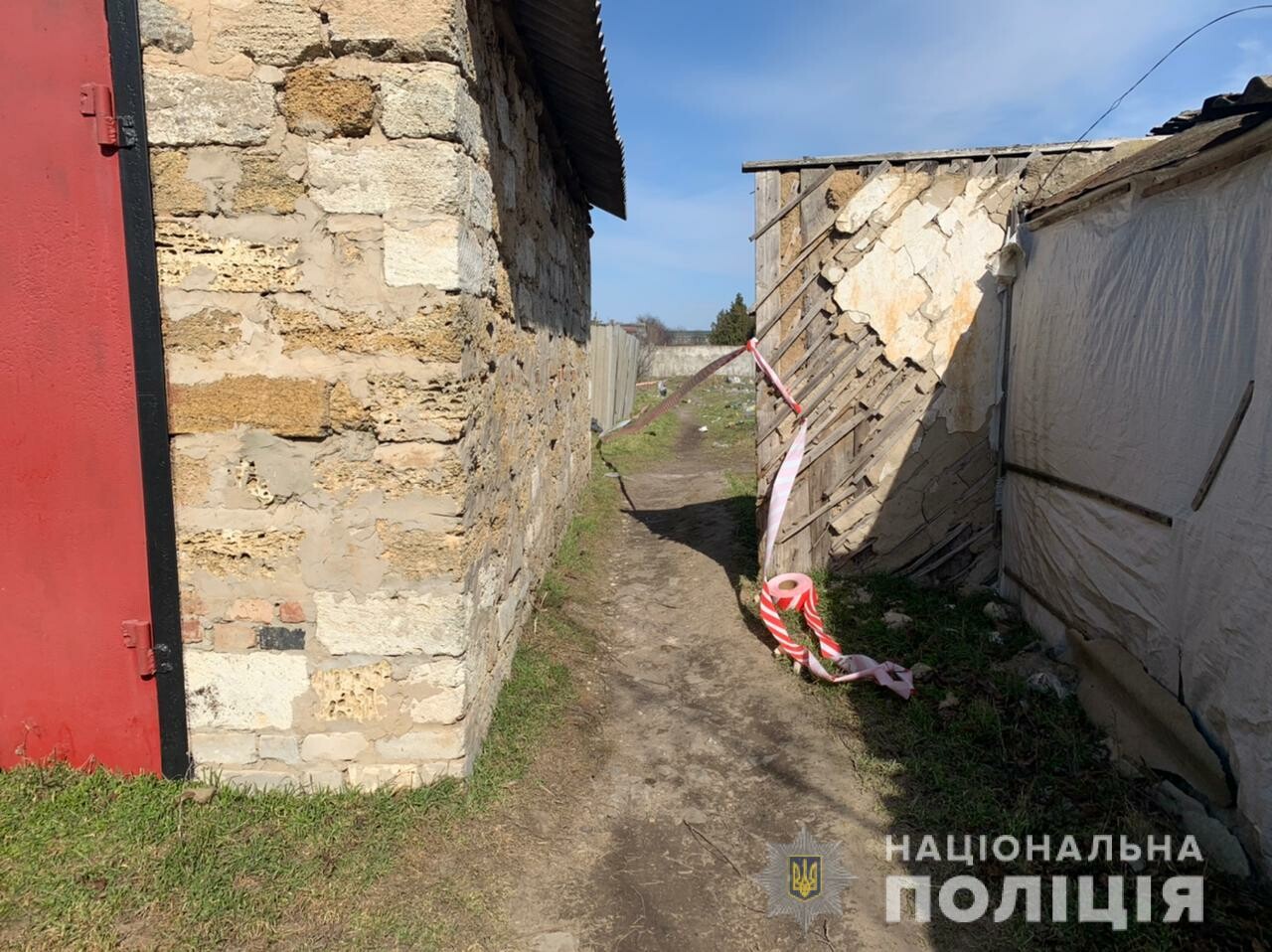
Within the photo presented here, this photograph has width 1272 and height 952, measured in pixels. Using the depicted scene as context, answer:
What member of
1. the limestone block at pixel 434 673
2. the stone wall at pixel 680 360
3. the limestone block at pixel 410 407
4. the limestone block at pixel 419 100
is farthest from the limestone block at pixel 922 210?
the stone wall at pixel 680 360

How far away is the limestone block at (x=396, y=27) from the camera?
8.32 feet

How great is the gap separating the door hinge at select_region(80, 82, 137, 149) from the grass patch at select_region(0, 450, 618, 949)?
224 centimetres

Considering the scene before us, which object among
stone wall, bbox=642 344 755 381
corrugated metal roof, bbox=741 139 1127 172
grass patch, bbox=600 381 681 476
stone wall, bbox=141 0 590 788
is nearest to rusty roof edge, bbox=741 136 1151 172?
corrugated metal roof, bbox=741 139 1127 172

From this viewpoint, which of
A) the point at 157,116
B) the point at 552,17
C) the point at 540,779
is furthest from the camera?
the point at 552,17

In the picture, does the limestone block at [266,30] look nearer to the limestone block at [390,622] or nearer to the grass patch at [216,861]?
the limestone block at [390,622]

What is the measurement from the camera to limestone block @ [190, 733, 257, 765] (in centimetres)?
283

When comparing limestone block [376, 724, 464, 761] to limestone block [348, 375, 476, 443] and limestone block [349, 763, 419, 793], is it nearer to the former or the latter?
limestone block [349, 763, 419, 793]

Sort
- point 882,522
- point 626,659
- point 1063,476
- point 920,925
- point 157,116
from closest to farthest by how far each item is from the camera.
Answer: point 920,925 → point 157,116 → point 1063,476 → point 626,659 → point 882,522

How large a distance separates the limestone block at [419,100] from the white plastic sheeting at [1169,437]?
2774 mm

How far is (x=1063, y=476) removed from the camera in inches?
160

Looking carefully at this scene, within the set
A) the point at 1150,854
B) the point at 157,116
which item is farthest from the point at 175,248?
the point at 1150,854

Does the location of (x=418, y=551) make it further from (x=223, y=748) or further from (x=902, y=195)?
(x=902, y=195)

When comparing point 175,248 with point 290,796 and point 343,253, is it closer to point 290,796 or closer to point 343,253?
point 343,253

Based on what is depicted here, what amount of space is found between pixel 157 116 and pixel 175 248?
0.44 metres
